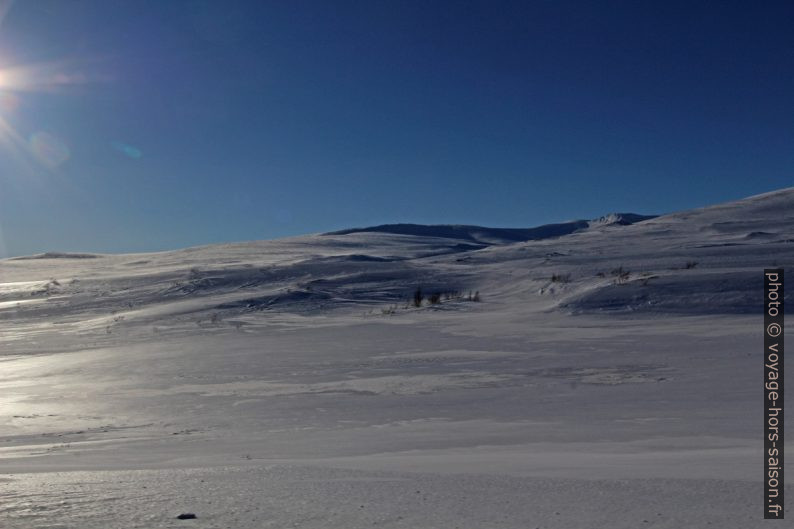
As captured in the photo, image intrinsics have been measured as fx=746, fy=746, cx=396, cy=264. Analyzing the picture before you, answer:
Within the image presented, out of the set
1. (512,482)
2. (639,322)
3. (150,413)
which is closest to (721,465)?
(512,482)

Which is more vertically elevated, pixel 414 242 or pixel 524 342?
A: pixel 414 242

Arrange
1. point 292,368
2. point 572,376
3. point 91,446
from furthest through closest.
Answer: point 292,368
point 572,376
point 91,446

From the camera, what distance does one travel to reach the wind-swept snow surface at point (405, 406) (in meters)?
3.38

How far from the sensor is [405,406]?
22.9 feet

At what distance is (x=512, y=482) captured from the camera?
3744mm

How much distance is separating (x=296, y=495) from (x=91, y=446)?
2817 millimetres

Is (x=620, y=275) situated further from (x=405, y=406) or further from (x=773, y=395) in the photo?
(x=405, y=406)

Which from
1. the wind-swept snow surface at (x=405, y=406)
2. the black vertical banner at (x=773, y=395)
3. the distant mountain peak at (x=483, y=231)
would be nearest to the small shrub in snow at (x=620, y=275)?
the wind-swept snow surface at (x=405, y=406)

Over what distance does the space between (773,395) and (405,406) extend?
3.20m

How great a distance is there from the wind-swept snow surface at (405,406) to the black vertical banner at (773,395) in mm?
113

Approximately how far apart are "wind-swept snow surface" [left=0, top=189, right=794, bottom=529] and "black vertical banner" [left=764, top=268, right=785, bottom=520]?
0.37 ft

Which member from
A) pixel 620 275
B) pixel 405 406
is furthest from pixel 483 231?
pixel 405 406

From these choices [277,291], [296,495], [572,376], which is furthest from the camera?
[277,291]

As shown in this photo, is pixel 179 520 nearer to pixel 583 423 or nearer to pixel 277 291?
pixel 583 423
